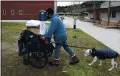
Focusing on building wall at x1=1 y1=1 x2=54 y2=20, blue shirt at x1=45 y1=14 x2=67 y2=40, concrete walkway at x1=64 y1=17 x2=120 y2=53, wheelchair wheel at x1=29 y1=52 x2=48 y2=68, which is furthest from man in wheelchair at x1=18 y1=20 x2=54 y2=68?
building wall at x1=1 y1=1 x2=54 y2=20

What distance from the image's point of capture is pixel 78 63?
8648 mm

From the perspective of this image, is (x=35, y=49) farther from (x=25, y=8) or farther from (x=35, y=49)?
(x=25, y=8)

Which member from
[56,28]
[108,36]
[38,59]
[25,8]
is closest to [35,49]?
[38,59]

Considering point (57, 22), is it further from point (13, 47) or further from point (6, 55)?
point (13, 47)

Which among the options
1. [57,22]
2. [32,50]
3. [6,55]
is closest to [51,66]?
[32,50]

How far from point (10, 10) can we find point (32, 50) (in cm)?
3926

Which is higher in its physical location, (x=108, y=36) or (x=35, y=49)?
(x=35, y=49)

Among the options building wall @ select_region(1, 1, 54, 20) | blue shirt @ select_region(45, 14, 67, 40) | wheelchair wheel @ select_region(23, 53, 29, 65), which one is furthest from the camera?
building wall @ select_region(1, 1, 54, 20)

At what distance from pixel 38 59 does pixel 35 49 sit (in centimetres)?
32

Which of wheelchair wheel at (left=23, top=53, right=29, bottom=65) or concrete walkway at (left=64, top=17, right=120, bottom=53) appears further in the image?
concrete walkway at (left=64, top=17, right=120, bottom=53)

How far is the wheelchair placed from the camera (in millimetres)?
7887

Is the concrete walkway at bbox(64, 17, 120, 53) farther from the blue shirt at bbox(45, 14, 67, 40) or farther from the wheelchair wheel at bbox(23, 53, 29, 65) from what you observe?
the wheelchair wheel at bbox(23, 53, 29, 65)

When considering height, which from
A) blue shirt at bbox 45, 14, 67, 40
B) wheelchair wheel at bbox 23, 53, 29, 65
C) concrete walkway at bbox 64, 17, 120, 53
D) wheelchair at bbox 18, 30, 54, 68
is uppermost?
blue shirt at bbox 45, 14, 67, 40

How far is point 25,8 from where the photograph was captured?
4559 centimetres
